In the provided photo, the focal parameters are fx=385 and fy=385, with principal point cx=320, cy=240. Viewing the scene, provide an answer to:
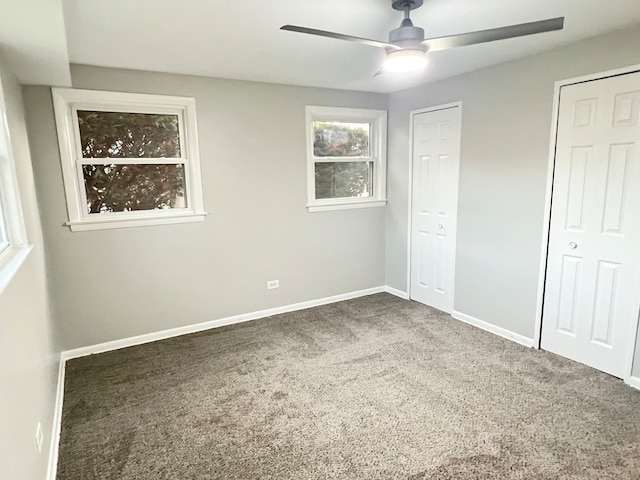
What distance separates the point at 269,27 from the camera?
2.33 m

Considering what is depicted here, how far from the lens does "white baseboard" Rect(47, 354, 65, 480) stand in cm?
196

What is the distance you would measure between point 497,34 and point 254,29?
1.38 meters

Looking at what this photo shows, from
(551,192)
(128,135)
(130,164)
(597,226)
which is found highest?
(128,135)

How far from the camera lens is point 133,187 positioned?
3.40m

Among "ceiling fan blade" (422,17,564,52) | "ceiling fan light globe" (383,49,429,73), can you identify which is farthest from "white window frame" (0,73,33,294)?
"ceiling fan blade" (422,17,564,52)

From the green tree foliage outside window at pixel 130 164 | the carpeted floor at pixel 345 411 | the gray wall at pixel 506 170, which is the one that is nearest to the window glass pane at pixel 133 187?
the green tree foliage outside window at pixel 130 164

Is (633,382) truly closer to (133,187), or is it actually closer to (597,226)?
(597,226)

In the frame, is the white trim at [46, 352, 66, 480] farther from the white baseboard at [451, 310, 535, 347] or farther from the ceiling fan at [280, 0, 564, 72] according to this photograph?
the white baseboard at [451, 310, 535, 347]

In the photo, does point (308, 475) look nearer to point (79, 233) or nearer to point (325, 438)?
point (325, 438)

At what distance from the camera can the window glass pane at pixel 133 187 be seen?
3266 mm

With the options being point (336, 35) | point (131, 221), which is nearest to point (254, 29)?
point (336, 35)

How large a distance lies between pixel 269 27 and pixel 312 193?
2029 mm

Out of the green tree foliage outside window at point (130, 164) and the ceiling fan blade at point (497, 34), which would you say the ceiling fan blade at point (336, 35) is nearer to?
the ceiling fan blade at point (497, 34)

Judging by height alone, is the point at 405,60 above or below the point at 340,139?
above
